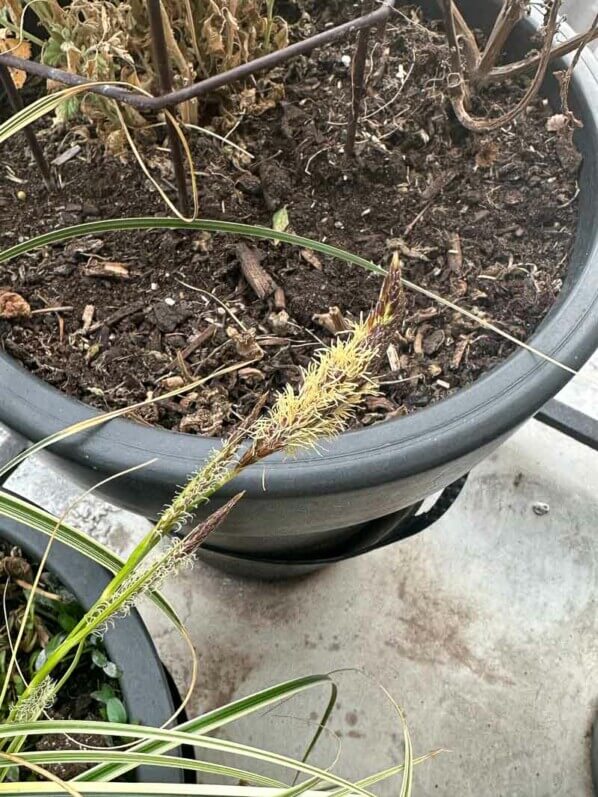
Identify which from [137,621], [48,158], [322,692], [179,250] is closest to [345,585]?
[322,692]

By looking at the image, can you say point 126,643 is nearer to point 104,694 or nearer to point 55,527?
point 104,694

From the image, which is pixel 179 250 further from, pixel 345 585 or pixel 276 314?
pixel 345 585

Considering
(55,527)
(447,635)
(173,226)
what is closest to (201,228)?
(173,226)

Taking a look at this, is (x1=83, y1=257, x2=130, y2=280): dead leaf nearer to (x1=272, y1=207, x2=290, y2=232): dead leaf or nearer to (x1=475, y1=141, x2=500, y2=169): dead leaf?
(x1=272, y1=207, x2=290, y2=232): dead leaf

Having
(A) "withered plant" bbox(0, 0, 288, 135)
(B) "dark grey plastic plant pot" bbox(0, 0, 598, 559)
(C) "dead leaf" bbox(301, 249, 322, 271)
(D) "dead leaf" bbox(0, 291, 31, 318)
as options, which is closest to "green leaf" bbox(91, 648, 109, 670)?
(B) "dark grey plastic plant pot" bbox(0, 0, 598, 559)

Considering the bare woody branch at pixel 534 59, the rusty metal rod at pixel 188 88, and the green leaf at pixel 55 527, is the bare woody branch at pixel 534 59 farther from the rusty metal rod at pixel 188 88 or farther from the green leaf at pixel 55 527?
the green leaf at pixel 55 527

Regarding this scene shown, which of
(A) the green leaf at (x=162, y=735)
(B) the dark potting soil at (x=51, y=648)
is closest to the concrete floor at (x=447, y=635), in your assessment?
(B) the dark potting soil at (x=51, y=648)

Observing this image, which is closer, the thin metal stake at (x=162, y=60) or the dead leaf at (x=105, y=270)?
the thin metal stake at (x=162, y=60)
